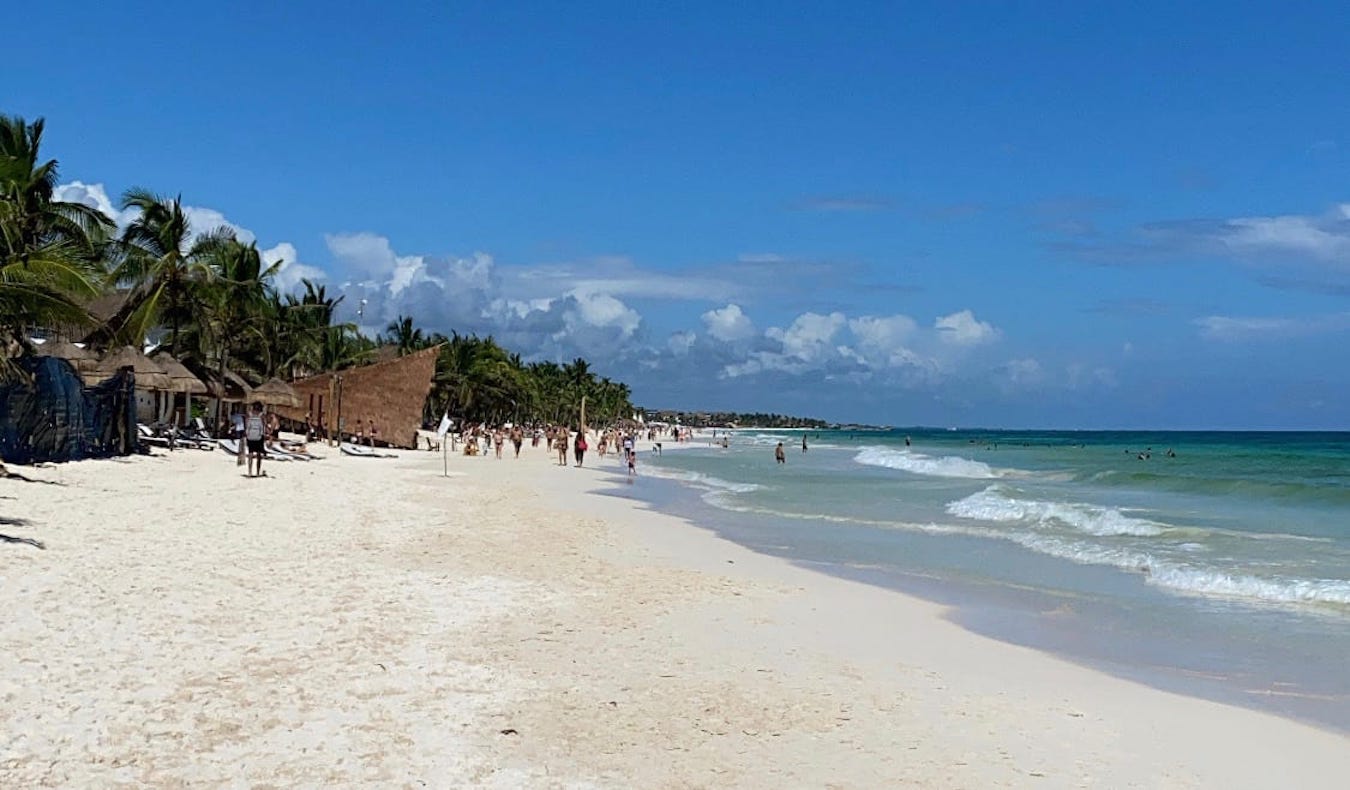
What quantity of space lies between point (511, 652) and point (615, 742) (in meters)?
2.04

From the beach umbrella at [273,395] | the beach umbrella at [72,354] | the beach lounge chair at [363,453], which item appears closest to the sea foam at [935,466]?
the beach lounge chair at [363,453]

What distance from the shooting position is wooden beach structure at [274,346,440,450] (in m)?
39.0

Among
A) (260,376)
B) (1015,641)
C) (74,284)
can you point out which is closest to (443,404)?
(260,376)

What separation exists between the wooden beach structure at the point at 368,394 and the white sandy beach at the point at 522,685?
89.1 feet

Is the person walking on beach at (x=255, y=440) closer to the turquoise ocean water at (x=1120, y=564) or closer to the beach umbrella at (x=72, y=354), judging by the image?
the beach umbrella at (x=72, y=354)

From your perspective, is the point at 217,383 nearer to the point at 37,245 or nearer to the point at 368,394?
the point at 368,394

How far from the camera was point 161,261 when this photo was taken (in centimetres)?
2792

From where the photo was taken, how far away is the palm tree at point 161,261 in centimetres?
2850

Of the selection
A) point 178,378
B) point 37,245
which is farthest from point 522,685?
point 178,378

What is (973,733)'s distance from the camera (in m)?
6.13

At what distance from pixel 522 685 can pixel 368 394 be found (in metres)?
34.5

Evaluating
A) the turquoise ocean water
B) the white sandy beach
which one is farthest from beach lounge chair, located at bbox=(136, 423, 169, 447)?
the white sandy beach

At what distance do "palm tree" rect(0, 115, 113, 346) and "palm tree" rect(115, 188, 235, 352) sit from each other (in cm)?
103

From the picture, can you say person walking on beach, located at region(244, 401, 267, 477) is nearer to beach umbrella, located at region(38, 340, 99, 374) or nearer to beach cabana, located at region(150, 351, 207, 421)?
beach umbrella, located at region(38, 340, 99, 374)
